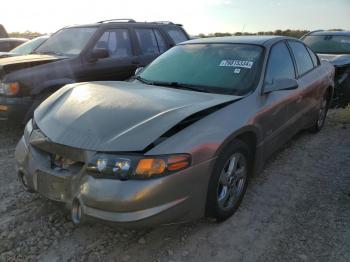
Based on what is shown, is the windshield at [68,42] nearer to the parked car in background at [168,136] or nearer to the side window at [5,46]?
the parked car in background at [168,136]

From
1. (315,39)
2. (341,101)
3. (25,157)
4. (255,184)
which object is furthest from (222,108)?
(315,39)

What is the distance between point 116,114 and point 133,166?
2.03ft

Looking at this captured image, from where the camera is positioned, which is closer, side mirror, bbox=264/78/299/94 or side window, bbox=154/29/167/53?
side mirror, bbox=264/78/299/94

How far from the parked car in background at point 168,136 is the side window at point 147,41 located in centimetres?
269

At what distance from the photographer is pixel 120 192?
261cm

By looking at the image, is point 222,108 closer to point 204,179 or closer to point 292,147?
point 204,179

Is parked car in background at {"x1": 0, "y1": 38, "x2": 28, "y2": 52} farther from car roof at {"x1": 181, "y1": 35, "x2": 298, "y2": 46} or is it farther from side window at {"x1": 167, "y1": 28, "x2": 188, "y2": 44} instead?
car roof at {"x1": 181, "y1": 35, "x2": 298, "y2": 46}

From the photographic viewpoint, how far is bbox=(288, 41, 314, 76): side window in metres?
4.93

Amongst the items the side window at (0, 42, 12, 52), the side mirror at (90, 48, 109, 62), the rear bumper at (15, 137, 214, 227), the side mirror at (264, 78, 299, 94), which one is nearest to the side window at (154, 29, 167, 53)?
the side mirror at (90, 48, 109, 62)

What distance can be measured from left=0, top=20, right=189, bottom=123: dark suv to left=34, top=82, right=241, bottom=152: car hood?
176 cm

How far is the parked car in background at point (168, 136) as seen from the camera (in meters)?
2.69

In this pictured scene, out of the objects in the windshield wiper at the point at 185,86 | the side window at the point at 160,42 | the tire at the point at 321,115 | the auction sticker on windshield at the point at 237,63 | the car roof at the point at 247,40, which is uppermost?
the car roof at the point at 247,40


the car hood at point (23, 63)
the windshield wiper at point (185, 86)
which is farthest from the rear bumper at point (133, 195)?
the car hood at point (23, 63)

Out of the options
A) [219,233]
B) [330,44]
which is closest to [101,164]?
[219,233]
